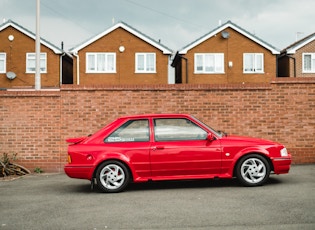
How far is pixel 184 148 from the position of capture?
795 centimetres

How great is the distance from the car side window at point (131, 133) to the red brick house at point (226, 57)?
22850mm

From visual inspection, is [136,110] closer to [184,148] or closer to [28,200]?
[184,148]

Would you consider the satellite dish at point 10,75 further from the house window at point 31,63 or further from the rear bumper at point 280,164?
the rear bumper at point 280,164

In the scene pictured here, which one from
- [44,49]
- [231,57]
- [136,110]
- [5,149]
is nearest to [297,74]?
[231,57]

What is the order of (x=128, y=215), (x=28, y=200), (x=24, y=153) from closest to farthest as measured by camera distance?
(x=128, y=215), (x=28, y=200), (x=24, y=153)

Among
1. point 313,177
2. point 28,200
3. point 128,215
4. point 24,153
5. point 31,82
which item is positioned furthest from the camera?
point 31,82

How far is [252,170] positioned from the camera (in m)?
8.03

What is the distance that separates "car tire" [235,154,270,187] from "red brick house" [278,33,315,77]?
84.2ft

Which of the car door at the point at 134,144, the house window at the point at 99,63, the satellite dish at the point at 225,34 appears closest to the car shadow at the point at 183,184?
→ the car door at the point at 134,144

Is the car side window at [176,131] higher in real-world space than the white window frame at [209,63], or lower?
lower

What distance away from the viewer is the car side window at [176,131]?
26.5 ft

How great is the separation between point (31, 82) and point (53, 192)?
2390 cm

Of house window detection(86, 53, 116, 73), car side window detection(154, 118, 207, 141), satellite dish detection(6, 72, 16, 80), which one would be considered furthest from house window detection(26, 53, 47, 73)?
car side window detection(154, 118, 207, 141)

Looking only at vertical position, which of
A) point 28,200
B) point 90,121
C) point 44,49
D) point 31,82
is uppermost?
point 44,49
